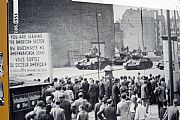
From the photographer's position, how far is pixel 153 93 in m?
2.09

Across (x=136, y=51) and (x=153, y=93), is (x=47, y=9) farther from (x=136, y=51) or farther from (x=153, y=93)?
(x=153, y=93)

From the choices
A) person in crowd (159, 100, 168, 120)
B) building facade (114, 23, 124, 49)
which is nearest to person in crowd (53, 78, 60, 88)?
building facade (114, 23, 124, 49)

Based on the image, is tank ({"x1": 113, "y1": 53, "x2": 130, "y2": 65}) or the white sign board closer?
the white sign board

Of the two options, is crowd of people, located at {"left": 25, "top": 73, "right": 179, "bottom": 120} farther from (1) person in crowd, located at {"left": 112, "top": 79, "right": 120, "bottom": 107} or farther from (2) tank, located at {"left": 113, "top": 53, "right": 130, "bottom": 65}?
(2) tank, located at {"left": 113, "top": 53, "right": 130, "bottom": 65}

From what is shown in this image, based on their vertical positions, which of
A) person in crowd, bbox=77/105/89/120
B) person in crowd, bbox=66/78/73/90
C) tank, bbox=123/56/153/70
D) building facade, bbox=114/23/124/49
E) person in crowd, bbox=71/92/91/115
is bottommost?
person in crowd, bbox=77/105/89/120

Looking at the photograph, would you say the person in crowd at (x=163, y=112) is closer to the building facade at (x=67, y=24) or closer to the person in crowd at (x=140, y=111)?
the person in crowd at (x=140, y=111)

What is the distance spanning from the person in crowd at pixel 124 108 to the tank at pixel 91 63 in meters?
0.29

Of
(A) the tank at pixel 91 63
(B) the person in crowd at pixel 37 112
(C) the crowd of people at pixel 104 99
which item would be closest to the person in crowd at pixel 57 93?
(C) the crowd of people at pixel 104 99

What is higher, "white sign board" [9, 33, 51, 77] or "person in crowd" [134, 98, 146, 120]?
"white sign board" [9, 33, 51, 77]

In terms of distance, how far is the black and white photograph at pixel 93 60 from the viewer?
1.67m

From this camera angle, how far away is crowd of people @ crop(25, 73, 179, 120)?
1.74 m

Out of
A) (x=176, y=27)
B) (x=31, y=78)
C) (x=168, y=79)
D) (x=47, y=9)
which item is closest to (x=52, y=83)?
(x=31, y=78)

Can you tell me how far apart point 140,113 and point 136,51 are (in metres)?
0.51

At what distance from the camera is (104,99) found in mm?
1906
